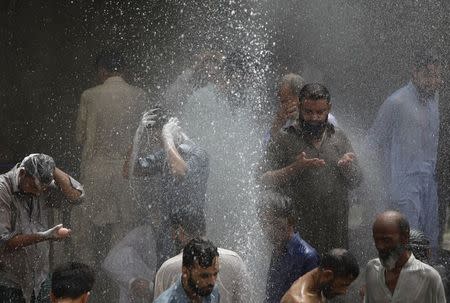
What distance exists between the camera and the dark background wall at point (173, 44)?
10.9 m

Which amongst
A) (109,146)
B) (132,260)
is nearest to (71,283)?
(132,260)

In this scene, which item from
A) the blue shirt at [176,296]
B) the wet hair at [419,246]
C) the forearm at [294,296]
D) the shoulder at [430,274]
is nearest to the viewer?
the forearm at [294,296]

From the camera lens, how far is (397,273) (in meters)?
6.18

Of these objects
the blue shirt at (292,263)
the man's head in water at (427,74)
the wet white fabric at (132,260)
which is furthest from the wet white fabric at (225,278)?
the man's head in water at (427,74)

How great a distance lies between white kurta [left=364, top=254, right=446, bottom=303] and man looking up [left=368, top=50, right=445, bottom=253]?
2.56 m

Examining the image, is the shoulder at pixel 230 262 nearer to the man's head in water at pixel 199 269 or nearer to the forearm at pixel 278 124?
the man's head in water at pixel 199 269

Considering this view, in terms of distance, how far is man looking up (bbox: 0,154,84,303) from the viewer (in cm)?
731

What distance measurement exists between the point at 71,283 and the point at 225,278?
1045 millimetres

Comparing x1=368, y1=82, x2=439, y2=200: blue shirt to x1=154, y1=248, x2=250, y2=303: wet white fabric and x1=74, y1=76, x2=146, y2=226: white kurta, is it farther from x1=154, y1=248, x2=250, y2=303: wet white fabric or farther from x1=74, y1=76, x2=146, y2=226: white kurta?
x1=154, y1=248, x2=250, y2=303: wet white fabric

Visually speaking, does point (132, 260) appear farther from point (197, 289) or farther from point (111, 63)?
→ point (197, 289)

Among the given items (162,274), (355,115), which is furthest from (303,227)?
(355,115)

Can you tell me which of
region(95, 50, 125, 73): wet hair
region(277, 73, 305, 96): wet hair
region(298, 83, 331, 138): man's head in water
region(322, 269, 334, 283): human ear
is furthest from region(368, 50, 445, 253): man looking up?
region(322, 269, 334, 283): human ear

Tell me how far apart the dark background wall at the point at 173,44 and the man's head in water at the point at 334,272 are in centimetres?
483

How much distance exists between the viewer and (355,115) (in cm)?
1076
